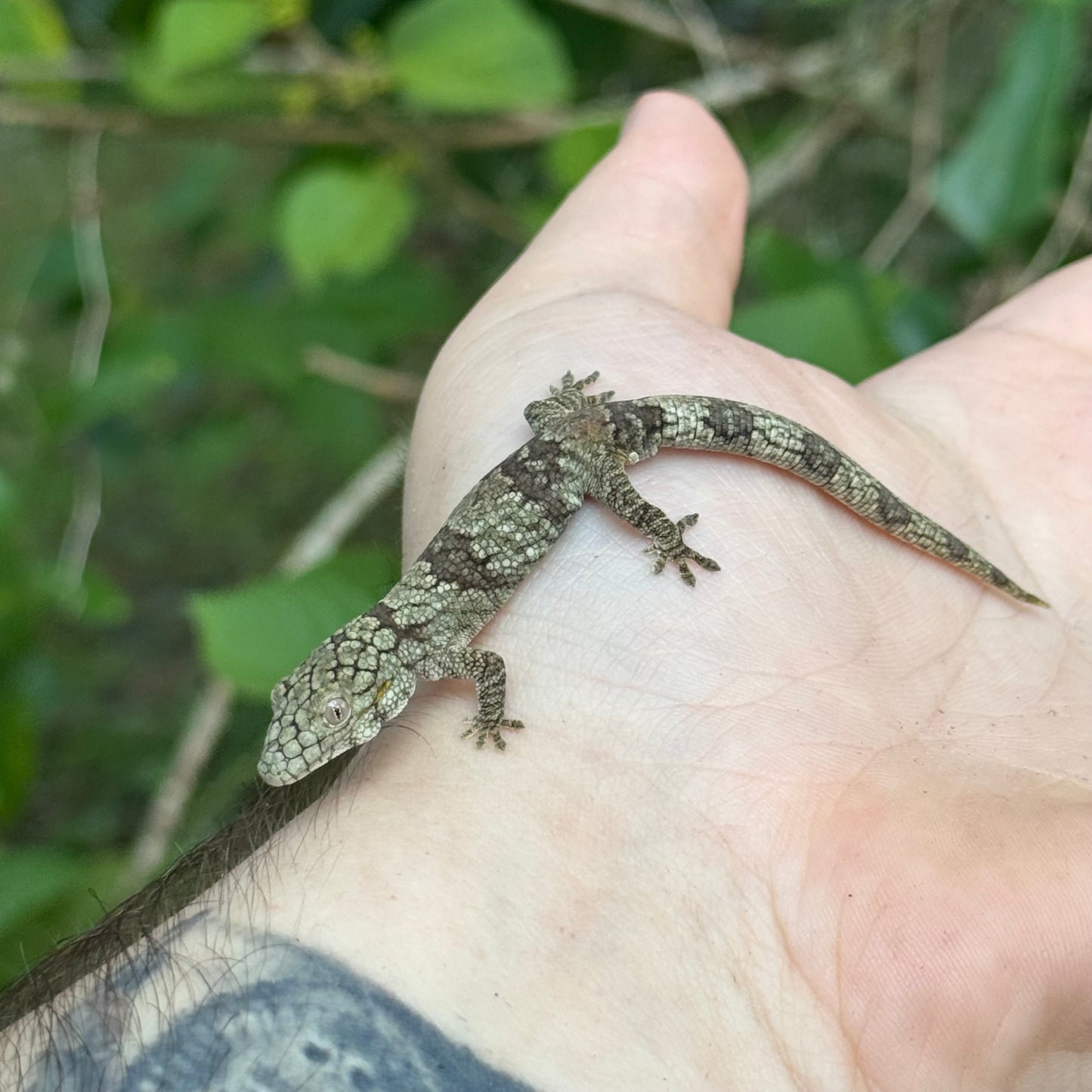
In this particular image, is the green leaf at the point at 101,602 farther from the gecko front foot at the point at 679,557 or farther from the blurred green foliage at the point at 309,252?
the gecko front foot at the point at 679,557

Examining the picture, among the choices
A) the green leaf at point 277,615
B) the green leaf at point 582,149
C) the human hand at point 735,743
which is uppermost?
the green leaf at point 582,149

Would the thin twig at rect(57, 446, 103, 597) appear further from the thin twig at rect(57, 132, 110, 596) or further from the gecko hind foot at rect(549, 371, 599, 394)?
the gecko hind foot at rect(549, 371, 599, 394)

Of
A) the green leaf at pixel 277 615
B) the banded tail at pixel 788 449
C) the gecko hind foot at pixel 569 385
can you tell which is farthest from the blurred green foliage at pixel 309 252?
the gecko hind foot at pixel 569 385

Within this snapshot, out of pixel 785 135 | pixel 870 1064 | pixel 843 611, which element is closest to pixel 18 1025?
pixel 870 1064

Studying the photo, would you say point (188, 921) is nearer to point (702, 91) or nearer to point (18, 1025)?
point (18, 1025)

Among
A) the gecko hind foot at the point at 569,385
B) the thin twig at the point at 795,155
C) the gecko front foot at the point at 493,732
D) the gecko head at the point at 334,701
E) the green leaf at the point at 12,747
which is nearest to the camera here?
the gecko front foot at the point at 493,732

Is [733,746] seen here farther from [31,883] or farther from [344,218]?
[344,218]
